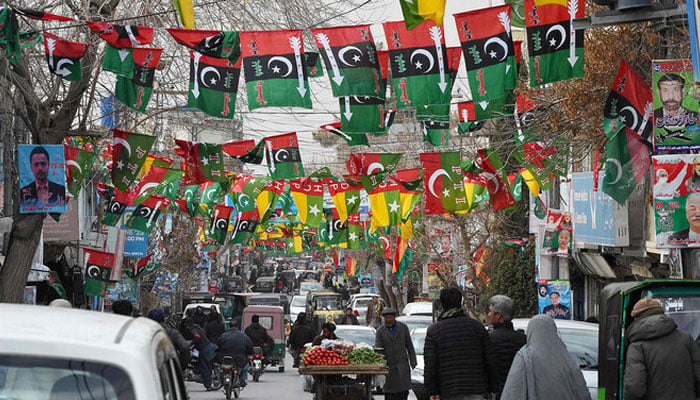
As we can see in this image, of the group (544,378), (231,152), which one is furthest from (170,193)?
(544,378)

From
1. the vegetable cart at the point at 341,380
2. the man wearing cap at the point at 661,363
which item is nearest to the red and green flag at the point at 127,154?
the vegetable cart at the point at 341,380

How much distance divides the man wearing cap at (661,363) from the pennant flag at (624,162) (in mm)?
6714

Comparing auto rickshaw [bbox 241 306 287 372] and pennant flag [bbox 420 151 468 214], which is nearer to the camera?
pennant flag [bbox 420 151 468 214]

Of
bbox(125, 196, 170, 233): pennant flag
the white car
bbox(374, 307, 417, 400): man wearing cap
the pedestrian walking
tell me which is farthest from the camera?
bbox(125, 196, 170, 233): pennant flag

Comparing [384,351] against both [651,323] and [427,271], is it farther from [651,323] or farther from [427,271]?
[427,271]

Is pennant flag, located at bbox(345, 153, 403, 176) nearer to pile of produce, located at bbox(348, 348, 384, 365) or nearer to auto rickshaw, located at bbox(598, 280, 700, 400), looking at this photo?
pile of produce, located at bbox(348, 348, 384, 365)

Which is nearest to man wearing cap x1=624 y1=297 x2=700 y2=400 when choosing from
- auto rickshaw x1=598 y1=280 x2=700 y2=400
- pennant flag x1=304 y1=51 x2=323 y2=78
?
auto rickshaw x1=598 y1=280 x2=700 y2=400

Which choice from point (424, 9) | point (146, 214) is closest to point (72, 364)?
point (424, 9)

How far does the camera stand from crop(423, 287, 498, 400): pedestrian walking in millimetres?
10852

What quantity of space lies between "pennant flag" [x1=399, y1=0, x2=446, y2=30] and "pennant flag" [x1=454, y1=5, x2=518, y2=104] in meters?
1.40

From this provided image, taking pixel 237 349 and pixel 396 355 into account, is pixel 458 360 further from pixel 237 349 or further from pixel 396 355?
pixel 237 349

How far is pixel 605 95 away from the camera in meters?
17.3

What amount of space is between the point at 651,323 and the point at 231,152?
1425 centimetres

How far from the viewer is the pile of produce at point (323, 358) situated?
615 inches
